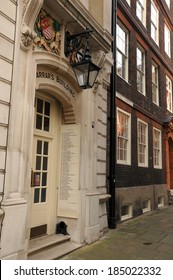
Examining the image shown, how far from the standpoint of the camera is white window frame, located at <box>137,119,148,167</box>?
11.0 meters

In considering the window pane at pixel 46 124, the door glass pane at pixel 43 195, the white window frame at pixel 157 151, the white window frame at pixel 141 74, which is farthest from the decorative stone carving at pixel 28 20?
the white window frame at pixel 157 151

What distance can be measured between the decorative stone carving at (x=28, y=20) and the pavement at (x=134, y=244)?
399cm

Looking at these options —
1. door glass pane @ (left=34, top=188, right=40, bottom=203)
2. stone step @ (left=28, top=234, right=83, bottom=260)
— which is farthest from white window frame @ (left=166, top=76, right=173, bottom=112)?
stone step @ (left=28, top=234, right=83, bottom=260)

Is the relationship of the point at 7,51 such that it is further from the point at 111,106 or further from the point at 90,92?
the point at 111,106

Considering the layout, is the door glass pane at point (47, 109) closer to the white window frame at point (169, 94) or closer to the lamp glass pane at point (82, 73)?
the lamp glass pane at point (82, 73)

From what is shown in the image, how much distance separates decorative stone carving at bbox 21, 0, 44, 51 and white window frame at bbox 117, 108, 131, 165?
16.0 ft

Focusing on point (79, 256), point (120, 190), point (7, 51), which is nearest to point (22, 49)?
point (7, 51)

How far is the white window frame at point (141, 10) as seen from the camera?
1168cm

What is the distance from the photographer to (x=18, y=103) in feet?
15.1

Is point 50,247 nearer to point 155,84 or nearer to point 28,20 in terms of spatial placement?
point 28,20

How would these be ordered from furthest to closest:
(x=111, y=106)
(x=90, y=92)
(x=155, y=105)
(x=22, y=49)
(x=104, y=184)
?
(x=155, y=105), (x=111, y=106), (x=104, y=184), (x=90, y=92), (x=22, y=49)

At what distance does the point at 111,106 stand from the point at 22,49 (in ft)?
13.5

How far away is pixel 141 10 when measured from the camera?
1212 centimetres

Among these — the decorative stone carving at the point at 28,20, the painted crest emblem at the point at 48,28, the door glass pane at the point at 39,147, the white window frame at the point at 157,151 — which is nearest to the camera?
the decorative stone carving at the point at 28,20
